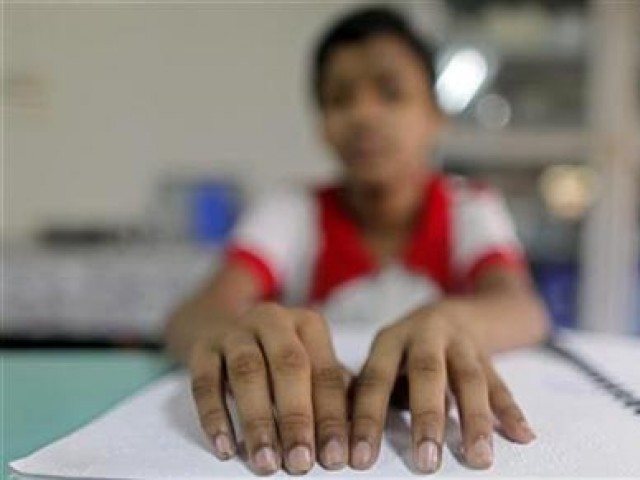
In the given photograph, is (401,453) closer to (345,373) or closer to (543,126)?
(345,373)

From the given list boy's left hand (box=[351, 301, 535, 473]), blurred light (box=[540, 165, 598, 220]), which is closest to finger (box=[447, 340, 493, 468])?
boy's left hand (box=[351, 301, 535, 473])

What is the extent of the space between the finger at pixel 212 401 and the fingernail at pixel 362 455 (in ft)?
0.19

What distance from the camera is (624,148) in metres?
2.40

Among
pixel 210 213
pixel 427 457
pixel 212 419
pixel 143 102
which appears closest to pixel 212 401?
pixel 212 419

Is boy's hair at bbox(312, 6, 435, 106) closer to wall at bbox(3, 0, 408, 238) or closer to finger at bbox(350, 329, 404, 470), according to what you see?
finger at bbox(350, 329, 404, 470)

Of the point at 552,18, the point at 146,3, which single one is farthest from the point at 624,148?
the point at 146,3

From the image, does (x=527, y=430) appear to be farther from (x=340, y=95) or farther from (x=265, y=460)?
(x=340, y=95)

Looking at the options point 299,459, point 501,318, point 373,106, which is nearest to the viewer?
point 299,459

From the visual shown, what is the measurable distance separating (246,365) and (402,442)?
0.31 ft

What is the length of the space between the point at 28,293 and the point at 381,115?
1.44 metres

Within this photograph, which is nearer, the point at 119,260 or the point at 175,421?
the point at 175,421

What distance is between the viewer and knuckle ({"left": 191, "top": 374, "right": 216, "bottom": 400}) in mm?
428

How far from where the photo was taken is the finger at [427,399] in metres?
0.36

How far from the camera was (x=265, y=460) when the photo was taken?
1.16 feet
